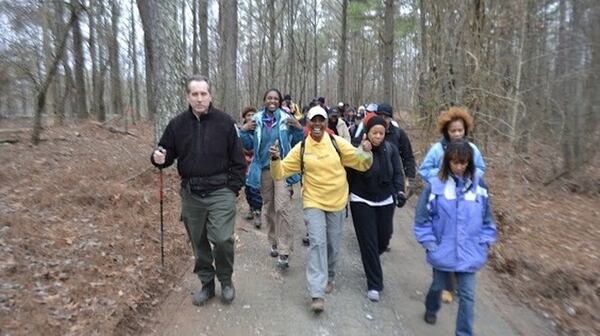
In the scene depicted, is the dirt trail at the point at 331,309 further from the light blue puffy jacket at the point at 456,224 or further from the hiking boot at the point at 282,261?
the light blue puffy jacket at the point at 456,224

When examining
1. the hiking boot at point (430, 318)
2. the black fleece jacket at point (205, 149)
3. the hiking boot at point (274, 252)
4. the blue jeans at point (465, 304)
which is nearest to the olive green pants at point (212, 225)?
the black fleece jacket at point (205, 149)

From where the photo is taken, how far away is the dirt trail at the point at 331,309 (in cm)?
495

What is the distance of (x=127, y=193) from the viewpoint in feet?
28.4

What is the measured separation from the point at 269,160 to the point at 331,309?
100 inches

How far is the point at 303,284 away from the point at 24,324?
3.08 meters

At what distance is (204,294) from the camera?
17.7 feet

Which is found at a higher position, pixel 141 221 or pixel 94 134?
pixel 94 134

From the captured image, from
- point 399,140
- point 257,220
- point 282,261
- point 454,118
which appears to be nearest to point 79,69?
point 257,220

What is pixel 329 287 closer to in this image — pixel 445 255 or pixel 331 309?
pixel 331 309

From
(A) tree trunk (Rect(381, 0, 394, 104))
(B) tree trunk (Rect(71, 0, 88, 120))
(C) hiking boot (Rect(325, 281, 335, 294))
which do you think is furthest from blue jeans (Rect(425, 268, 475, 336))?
(B) tree trunk (Rect(71, 0, 88, 120))

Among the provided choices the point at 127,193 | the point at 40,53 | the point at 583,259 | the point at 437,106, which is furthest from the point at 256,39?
the point at 583,259

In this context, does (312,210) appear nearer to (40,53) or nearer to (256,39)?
(40,53)

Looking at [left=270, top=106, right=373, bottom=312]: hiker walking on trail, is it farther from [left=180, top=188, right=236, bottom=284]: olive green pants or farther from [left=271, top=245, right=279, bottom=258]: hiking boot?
[left=271, top=245, right=279, bottom=258]: hiking boot

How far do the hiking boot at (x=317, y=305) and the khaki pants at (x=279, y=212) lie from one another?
1422 mm
